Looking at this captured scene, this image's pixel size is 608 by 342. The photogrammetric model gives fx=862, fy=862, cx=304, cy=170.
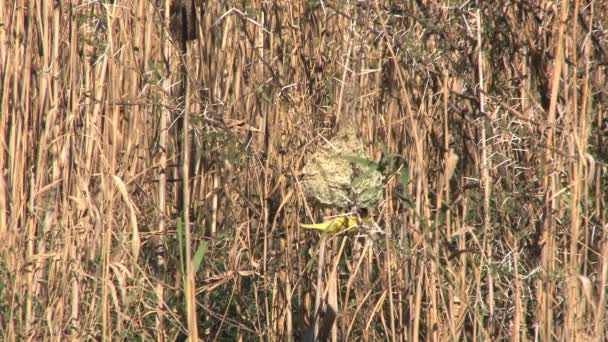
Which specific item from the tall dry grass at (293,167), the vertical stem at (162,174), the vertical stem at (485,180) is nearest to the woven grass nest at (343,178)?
the tall dry grass at (293,167)

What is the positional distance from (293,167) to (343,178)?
0.30m

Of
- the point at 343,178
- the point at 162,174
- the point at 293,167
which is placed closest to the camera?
the point at 343,178

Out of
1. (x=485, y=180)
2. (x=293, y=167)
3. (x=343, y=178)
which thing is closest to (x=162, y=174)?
(x=293, y=167)

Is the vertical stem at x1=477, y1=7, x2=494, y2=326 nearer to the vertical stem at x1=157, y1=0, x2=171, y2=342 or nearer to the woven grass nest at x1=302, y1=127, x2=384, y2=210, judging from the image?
the woven grass nest at x1=302, y1=127, x2=384, y2=210

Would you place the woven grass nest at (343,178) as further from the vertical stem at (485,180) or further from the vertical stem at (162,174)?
the vertical stem at (162,174)

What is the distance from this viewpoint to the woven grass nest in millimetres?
1801

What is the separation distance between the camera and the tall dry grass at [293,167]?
1.91 meters

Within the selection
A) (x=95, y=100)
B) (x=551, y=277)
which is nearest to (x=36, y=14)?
(x=95, y=100)

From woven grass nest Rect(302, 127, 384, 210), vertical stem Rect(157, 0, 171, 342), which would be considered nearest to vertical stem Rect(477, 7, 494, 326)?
woven grass nest Rect(302, 127, 384, 210)

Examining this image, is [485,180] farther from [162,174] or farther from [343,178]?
[162,174]

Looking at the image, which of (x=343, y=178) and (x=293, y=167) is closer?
(x=343, y=178)

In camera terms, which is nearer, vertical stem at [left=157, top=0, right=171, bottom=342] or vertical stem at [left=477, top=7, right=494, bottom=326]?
vertical stem at [left=477, top=7, right=494, bottom=326]

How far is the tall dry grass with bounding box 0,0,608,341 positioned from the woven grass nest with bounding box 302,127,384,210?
0.06 metres

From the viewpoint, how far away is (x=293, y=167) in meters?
2.12
